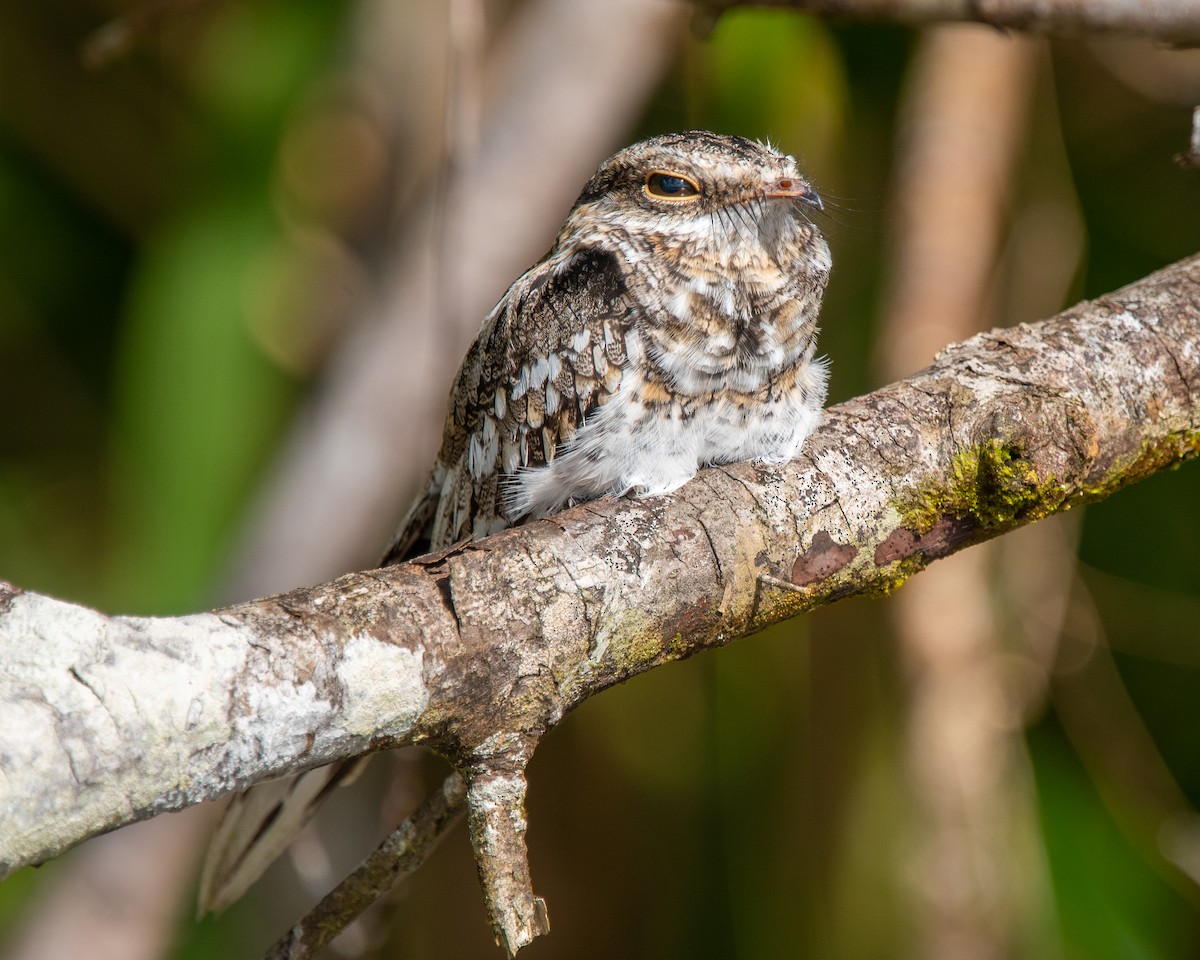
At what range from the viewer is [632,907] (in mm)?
3934

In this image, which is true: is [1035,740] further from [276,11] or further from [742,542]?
[276,11]

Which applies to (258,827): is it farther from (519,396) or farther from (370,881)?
(519,396)

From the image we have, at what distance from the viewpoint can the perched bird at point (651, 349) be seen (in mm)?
1828

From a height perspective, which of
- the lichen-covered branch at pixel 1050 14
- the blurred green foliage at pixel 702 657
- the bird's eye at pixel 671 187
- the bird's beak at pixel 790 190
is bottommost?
the blurred green foliage at pixel 702 657

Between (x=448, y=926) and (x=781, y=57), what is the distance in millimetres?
3224

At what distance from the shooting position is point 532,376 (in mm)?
1928

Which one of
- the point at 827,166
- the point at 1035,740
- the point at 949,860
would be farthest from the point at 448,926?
the point at 827,166

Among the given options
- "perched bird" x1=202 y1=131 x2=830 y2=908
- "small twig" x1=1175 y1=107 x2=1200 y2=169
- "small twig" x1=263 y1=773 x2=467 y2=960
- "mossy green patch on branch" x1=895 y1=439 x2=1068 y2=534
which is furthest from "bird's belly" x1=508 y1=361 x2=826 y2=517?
"small twig" x1=1175 y1=107 x2=1200 y2=169

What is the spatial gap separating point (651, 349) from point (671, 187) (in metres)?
0.30

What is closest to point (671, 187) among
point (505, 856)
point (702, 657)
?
point (505, 856)

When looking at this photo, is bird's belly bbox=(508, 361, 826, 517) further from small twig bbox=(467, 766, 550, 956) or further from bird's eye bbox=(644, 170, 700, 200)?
small twig bbox=(467, 766, 550, 956)

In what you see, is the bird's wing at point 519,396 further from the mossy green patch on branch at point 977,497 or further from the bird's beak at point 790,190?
the mossy green patch on branch at point 977,497

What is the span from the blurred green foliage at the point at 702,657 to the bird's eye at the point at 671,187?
1.41 meters

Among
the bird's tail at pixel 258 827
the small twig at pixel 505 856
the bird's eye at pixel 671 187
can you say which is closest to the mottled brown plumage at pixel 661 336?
the bird's eye at pixel 671 187
